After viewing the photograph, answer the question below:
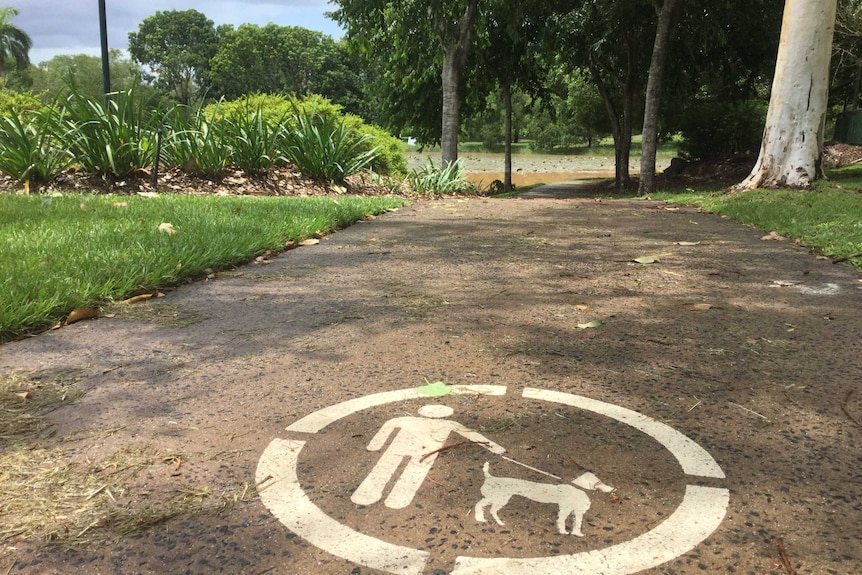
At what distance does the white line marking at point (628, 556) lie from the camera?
1.36 metres

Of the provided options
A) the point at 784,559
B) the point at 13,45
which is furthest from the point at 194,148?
the point at 13,45

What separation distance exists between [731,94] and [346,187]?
18446mm

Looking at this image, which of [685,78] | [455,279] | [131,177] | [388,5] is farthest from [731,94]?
[455,279]

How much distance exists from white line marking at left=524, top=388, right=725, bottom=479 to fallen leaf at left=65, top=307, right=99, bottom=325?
210cm

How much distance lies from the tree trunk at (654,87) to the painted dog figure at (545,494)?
43.8 ft

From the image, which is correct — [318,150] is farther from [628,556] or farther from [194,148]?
[628,556]

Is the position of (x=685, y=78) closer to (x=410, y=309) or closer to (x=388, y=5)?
(x=388, y=5)

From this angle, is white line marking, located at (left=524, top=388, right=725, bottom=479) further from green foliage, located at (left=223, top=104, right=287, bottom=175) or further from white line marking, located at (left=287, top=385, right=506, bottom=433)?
green foliage, located at (left=223, top=104, right=287, bottom=175)

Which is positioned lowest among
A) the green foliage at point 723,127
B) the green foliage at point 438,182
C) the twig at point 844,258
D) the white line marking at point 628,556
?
the white line marking at point 628,556

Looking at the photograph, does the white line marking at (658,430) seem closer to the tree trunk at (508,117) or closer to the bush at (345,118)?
the bush at (345,118)

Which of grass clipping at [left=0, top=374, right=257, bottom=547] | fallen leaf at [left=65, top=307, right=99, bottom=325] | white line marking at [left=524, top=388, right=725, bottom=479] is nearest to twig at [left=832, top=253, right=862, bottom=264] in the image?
white line marking at [left=524, top=388, right=725, bottom=479]

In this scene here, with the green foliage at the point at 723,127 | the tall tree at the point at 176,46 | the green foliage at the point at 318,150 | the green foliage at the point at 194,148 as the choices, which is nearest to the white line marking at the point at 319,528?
the green foliage at the point at 194,148

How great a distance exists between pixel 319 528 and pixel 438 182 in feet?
36.7

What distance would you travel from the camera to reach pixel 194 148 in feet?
32.1
